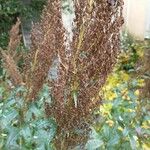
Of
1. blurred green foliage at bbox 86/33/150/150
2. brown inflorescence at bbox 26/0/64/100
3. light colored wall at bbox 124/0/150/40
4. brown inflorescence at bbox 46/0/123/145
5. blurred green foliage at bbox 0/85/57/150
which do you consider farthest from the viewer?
light colored wall at bbox 124/0/150/40

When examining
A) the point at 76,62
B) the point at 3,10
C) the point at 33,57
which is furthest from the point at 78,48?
the point at 3,10

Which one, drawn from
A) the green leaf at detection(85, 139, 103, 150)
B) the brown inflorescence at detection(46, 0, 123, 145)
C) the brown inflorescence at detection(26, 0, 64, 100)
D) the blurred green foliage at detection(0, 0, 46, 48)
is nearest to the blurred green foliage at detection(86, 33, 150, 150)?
the green leaf at detection(85, 139, 103, 150)

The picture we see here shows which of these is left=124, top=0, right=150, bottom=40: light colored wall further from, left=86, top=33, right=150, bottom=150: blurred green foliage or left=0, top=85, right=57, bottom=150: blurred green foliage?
left=0, top=85, right=57, bottom=150: blurred green foliage

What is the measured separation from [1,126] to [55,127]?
670 millimetres

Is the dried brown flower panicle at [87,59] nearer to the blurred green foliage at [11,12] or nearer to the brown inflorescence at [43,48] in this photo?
the brown inflorescence at [43,48]

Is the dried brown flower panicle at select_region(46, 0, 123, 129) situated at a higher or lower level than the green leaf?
higher

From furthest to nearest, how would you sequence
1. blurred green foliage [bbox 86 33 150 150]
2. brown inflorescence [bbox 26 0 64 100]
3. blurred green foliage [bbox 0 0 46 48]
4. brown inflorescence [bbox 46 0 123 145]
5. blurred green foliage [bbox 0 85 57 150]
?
1. blurred green foliage [bbox 0 0 46 48]
2. blurred green foliage [bbox 86 33 150 150]
3. blurred green foliage [bbox 0 85 57 150]
4. brown inflorescence [bbox 26 0 64 100]
5. brown inflorescence [bbox 46 0 123 145]

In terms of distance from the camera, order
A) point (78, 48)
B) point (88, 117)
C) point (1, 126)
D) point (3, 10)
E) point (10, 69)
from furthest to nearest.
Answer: point (3, 10) → point (1, 126) → point (10, 69) → point (88, 117) → point (78, 48)

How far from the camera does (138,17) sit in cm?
979

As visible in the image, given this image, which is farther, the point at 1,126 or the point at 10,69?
the point at 1,126

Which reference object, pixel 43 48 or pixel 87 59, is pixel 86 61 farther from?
pixel 43 48

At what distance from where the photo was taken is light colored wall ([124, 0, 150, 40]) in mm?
9641

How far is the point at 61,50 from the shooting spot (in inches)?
102

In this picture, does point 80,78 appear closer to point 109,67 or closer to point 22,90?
point 109,67
